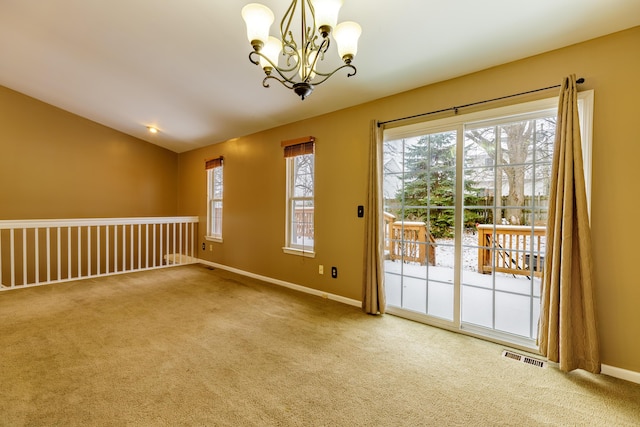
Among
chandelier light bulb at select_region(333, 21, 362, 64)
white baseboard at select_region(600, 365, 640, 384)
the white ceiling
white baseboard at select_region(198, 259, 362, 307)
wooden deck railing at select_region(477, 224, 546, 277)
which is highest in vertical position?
the white ceiling

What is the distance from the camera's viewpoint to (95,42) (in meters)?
2.94

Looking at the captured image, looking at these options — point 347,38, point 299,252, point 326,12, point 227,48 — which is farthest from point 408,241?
point 227,48

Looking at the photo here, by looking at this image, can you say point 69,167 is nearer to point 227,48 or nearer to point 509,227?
point 227,48

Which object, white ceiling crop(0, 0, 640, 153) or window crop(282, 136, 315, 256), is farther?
Answer: window crop(282, 136, 315, 256)

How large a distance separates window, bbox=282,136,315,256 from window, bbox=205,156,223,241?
6.02 feet

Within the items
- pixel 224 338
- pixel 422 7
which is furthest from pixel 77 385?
pixel 422 7

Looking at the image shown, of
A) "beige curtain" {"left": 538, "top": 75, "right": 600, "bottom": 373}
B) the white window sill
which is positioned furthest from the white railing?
"beige curtain" {"left": 538, "top": 75, "right": 600, "bottom": 373}

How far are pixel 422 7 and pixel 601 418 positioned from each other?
274cm

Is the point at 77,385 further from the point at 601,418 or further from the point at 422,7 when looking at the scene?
the point at 422,7

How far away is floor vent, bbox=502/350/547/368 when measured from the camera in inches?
85.2

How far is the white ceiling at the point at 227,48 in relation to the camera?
2.00m

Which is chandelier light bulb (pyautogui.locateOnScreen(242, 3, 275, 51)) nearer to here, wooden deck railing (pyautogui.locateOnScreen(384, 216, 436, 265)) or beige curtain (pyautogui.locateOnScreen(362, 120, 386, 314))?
beige curtain (pyautogui.locateOnScreen(362, 120, 386, 314))

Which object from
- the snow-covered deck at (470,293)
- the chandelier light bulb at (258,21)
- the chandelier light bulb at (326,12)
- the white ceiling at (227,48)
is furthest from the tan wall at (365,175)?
the chandelier light bulb at (258,21)

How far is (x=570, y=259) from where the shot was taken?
6.63 ft
